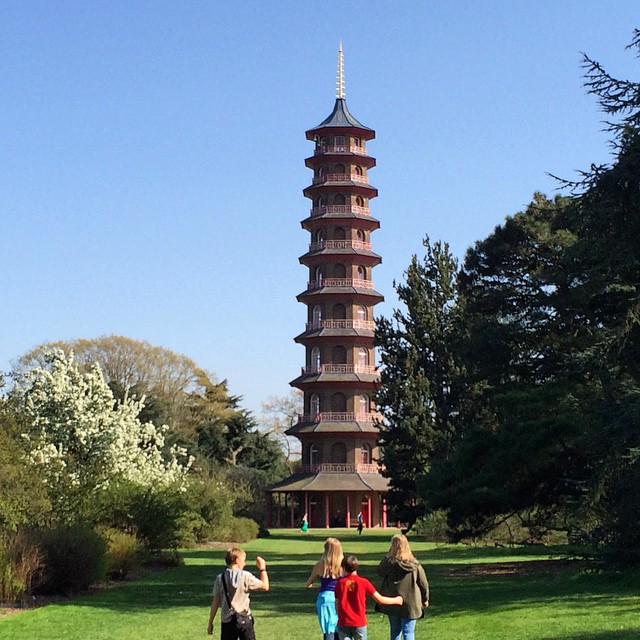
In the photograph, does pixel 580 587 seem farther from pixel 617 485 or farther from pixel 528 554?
pixel 528 554

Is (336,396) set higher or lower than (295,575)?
higher

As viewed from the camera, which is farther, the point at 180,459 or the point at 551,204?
the point at 180,459

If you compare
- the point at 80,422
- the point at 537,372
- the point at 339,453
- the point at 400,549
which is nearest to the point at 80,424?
the point at 80,422

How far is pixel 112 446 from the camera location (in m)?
30.5

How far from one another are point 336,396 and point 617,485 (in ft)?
153

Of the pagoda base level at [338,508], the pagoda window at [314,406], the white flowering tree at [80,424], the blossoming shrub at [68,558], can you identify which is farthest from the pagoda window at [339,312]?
the blossoming shrub at [68,558]

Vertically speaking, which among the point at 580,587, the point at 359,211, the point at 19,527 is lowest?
the point at 580,587

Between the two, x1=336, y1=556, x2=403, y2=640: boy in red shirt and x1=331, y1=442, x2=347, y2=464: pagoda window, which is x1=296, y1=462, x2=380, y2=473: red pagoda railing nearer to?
x1=331, y1=442, x2=347, y2=464: pagoda window

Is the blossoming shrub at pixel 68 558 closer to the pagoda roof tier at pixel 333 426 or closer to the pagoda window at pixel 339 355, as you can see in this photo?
the pagoda roof tier at pixel 333 426

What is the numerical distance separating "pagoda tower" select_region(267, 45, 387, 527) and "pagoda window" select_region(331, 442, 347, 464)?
6 cm

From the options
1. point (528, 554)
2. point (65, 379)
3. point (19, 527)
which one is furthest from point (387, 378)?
point (19, 527)

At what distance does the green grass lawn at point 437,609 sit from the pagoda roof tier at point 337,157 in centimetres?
4169

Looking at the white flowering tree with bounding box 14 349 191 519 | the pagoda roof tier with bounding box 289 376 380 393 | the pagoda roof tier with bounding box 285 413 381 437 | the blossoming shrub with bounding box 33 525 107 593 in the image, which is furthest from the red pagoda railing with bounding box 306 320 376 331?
the blossoming shrub with bounding box 33 525 107 593

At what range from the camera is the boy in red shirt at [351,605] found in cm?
952
